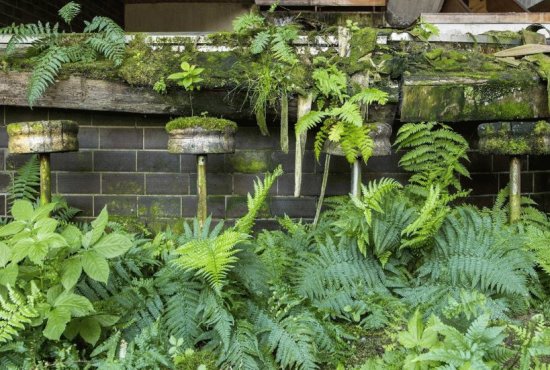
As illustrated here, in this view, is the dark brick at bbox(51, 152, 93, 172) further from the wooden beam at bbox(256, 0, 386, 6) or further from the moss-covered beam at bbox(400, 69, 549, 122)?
the moss-covered beam at bbox(400, 69, 549, 122)

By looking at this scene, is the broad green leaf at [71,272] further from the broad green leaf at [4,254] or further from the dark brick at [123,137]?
the dark brick at [123,137]

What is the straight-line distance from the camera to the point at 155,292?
10.3ft

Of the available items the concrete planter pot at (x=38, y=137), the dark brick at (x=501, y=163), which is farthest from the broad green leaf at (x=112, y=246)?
the dark brick at (x=501, y=163)

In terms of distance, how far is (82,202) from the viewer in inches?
191

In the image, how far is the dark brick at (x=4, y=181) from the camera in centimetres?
484

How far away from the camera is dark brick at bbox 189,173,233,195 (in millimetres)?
4801

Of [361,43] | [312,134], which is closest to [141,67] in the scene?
[312,134]

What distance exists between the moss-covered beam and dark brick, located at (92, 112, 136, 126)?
2.46 meters

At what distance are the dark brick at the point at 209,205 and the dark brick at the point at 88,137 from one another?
97cm

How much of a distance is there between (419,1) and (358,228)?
10.0 ft

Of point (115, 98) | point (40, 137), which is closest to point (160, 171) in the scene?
point (115, 98)

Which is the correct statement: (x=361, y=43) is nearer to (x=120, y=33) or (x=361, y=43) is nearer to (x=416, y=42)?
(x=416, y=42)

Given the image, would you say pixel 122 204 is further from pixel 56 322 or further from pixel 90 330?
pixel 56 322

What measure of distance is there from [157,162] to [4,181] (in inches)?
57.5
